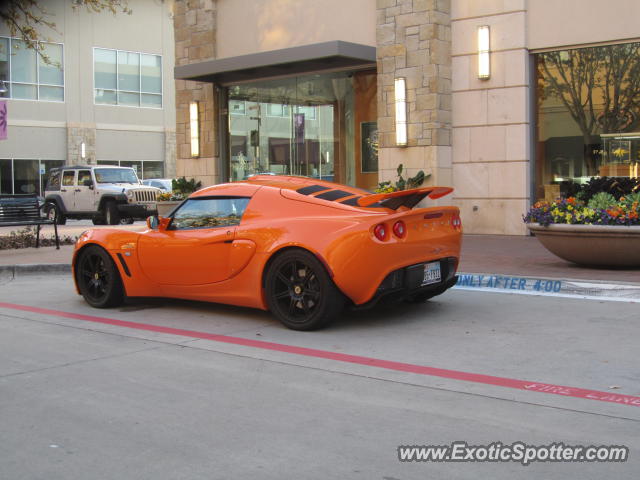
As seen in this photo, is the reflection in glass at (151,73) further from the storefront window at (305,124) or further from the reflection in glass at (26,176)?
the storefront window at (305,124)

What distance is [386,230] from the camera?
711cm

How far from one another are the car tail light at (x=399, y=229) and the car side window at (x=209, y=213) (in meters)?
1.59

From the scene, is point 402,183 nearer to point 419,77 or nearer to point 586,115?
point 419,77

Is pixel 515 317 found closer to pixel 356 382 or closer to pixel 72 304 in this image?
pixel 356 382

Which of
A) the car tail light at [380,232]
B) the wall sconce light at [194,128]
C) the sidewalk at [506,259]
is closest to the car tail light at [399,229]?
the car tail light at [380,232]

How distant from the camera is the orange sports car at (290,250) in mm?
7035

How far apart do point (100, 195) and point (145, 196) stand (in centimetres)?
149

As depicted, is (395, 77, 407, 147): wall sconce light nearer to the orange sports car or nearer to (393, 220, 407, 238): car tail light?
the orange sports car

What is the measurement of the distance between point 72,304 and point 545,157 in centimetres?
992

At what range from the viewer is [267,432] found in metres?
4.44

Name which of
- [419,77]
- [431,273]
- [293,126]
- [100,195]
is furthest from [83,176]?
[431,273]

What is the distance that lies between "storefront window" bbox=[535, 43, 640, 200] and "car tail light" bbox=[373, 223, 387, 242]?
9055 millimetres

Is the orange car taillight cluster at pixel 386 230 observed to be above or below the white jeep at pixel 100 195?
below

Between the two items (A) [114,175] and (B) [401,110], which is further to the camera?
(A) [114,175]
